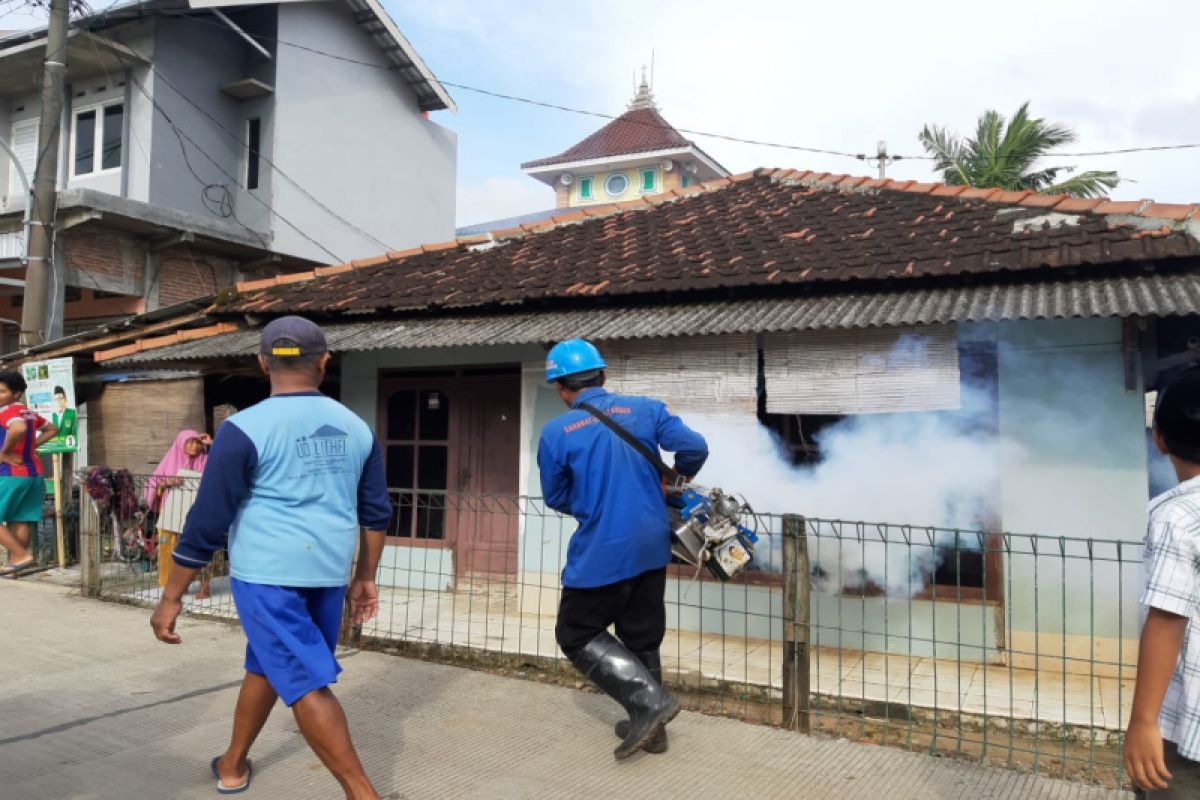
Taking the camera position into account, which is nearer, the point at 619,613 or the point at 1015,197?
the point at 619,613

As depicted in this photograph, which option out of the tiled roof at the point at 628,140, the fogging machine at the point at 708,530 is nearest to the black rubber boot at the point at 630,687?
the fogging machine at the point at 708,530

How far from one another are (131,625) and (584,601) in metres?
4.34

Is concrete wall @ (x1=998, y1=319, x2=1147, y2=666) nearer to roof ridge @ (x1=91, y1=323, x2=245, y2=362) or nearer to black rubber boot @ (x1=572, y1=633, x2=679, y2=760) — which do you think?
black rubber boot @ (x1=572, y1=633, x2=679, y2=760)

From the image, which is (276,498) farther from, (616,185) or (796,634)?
(616,185)

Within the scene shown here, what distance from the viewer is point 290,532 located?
2.87m

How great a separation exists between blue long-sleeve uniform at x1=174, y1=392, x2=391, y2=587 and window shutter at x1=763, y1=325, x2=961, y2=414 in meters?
4.07

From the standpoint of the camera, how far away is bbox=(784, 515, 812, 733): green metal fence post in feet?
13.3

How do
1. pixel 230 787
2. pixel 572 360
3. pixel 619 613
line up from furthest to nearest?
pixel 572 360 < pixel 619 613 < pixel 230 787

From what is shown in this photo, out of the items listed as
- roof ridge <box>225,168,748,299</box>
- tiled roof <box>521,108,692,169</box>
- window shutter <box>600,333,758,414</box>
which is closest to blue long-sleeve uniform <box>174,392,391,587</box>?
window shutter <box>600,333,758,414</box>

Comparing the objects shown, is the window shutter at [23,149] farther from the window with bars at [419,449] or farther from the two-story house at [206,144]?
the window with bars at [419,449]

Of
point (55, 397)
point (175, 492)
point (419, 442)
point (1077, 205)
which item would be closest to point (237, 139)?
point (55, 397)

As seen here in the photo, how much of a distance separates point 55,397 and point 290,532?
24.6 ft

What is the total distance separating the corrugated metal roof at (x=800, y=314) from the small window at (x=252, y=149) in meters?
8.08

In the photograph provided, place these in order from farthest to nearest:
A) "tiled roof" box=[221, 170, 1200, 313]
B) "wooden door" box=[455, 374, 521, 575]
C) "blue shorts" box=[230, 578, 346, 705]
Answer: "wooden door" box=[455, 374, 521, 575] < "tiled roof" box=[221, 170, 1200, 313] < "blue shorts" box=[230, 578, 346, 705]
